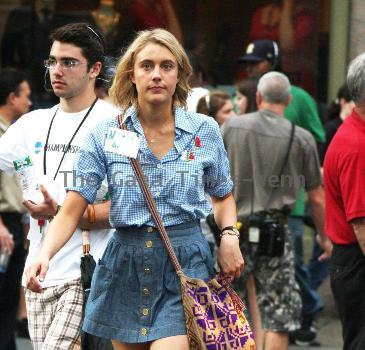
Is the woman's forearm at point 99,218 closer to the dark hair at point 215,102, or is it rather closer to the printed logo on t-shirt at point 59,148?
the printed logo on t-shirt at point 59,148

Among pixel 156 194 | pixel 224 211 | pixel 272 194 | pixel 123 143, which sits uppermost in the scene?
pixel 123 143

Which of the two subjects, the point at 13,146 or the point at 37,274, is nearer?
the point at 37,274

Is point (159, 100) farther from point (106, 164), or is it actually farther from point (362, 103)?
point (362, 103)

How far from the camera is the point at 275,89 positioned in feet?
26.7

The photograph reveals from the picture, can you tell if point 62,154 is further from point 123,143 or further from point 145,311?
point 145,311

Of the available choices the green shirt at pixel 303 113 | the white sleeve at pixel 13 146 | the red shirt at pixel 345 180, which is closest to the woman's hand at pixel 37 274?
the white sleeve at pixel 13 146

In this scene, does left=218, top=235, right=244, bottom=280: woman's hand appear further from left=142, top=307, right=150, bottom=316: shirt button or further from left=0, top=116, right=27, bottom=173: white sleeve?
left=0, top=116, right=27, bottom=173: white sleeve

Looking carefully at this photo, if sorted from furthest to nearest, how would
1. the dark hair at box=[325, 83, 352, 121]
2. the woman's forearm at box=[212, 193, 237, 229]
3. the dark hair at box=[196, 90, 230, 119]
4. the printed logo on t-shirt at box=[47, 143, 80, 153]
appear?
the dark hair at box=[325, 83, 352, 121]
the dark hair at box=[196, 90, 230, 119]
the printed logo on t-shirt at box=[47, 143, 80, 153]
the woman's forearm at box=[212, 193, 237, 229]

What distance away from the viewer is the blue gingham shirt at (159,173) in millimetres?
5113

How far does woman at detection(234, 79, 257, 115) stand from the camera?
8.68 meters

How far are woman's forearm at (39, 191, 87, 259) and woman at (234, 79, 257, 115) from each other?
11.9ft

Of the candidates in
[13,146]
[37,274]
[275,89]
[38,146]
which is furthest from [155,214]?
[275,89]

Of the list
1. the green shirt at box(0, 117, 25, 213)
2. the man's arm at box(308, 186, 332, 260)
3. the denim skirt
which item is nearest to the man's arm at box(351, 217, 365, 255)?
the denim skirt

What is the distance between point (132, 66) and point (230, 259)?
930 millimetres
